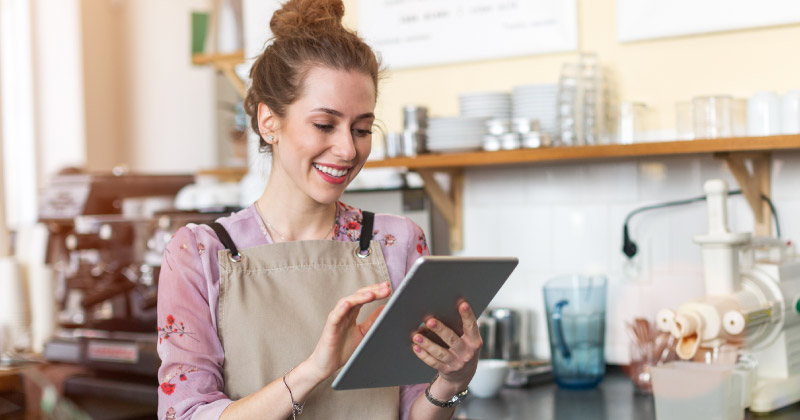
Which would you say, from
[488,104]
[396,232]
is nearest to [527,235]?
[488,104]

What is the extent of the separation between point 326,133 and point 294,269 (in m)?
0.24

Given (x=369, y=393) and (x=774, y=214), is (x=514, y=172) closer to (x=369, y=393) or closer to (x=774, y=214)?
(x=774, y=214)

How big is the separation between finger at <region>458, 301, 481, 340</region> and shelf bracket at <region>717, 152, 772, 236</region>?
1069 millimetres

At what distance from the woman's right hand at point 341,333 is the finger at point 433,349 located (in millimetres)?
85

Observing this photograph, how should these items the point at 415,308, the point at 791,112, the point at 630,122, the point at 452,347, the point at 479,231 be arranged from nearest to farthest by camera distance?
the point at 415,308 → the point at 452,347 → the point at 791,112 → the point at 630,122 → the point at 479,231

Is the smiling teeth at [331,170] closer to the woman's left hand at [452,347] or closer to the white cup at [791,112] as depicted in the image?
the woman's left hand at [452,347]

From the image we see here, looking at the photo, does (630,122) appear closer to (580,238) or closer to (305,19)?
(580,238)

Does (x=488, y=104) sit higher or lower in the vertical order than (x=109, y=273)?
higher

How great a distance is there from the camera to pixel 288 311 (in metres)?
1.35

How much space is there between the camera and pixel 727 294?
1846 millimetres

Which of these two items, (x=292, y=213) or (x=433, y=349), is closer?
(x=433, y=349)

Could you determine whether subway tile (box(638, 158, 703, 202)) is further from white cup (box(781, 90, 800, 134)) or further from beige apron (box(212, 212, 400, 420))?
beige apron (box(212, 212, 400, 420))

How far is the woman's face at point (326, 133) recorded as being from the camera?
1.28 metres

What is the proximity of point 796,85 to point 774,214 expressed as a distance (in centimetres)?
30
